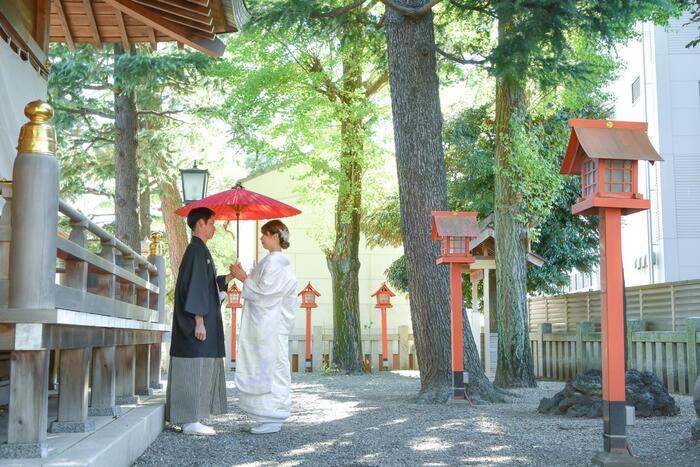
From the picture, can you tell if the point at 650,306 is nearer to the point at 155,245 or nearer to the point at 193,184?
the point at 193,184

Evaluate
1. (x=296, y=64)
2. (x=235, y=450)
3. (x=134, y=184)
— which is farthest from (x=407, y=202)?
(x=296, y=64)

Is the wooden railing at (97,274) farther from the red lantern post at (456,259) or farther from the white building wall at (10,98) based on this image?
the red lantern post at (456,259)

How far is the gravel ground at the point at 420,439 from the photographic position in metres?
5.76

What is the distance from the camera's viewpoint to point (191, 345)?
6949 millimetres

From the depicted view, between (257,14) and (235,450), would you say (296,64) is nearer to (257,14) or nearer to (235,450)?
(257,14)

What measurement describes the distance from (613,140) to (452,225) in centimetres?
395

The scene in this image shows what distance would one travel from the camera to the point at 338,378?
55.4ft

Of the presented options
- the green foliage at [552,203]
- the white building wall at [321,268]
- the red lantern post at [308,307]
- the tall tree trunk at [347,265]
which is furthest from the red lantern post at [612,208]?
the white building wall at [321,268]

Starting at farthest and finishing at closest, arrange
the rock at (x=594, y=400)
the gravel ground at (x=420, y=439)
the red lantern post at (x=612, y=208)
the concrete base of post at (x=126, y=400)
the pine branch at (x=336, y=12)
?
1. the pine branch at (x=336, y=12)
2. the rock at (x=594, y=400)
3. the concrete base of post at (x=126, y=400)
4. the gravel ground at (x=420, y=439)
5. the red lantern post at (x=612, y=208)

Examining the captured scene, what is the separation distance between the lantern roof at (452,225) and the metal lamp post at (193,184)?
11.6 feet

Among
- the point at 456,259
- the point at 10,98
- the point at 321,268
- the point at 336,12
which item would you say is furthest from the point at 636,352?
the point at 321,268

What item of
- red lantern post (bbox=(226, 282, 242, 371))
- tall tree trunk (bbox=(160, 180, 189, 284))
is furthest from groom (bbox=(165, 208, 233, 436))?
tall tree trunk (bbox=(160, 180, 189, 284))

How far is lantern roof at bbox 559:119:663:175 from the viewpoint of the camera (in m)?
5.64

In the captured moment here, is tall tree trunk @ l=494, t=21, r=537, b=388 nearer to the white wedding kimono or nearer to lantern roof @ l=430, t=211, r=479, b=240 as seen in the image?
lantern roof @ l=430, t=211, r=479, b=240
